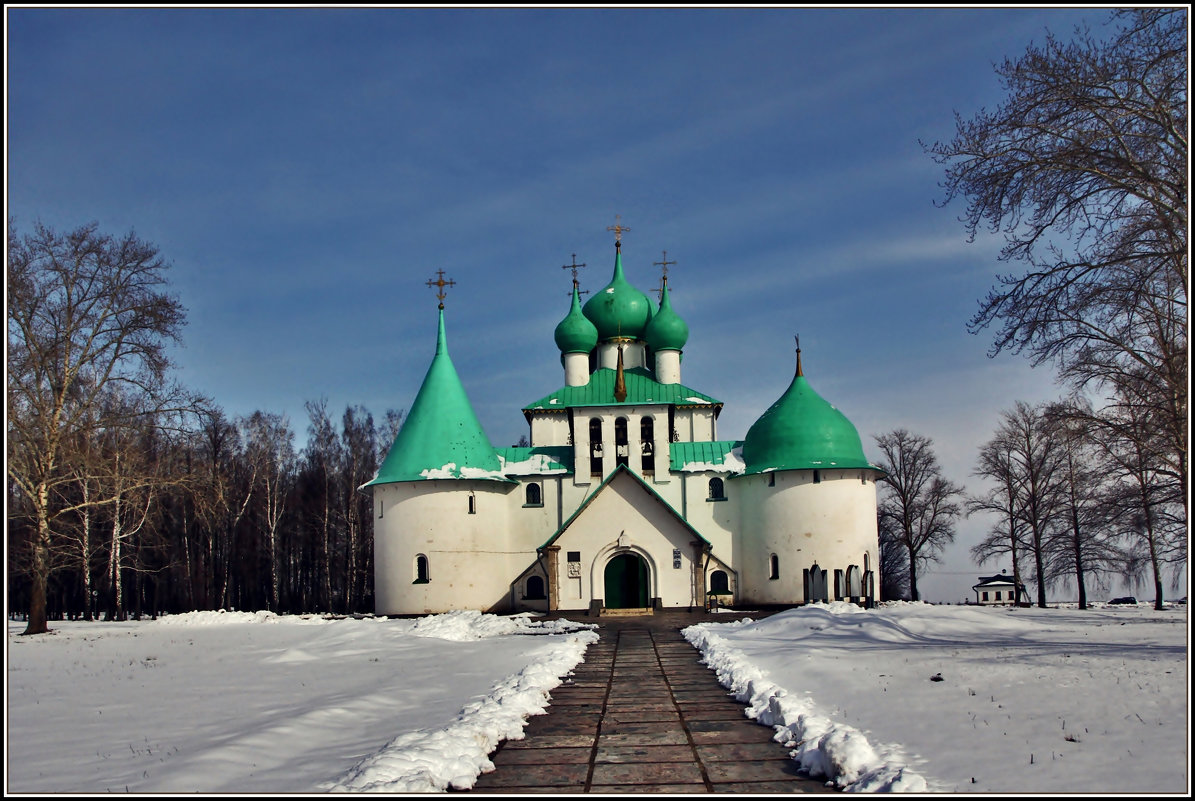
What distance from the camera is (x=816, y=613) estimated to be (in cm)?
2059

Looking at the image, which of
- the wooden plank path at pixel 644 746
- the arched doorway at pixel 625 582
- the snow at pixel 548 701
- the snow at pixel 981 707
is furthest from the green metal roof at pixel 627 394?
the wooden plank path at pixel 644 746

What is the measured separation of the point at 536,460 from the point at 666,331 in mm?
7440

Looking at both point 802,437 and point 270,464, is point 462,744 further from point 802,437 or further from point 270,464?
point 270,464

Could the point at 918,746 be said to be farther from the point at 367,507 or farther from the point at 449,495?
the point at 367,507

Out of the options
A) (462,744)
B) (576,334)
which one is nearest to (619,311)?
(576,334)

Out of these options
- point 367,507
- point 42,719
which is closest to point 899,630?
point 42,719

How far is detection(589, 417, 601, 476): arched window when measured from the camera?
33.3 meters

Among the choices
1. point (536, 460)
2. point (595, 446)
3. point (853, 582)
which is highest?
point (595, 446)

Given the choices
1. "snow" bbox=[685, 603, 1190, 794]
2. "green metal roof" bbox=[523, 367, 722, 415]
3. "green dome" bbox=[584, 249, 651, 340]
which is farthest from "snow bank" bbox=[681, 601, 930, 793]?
"green dome" bbox=[584, 249, 651, 340]

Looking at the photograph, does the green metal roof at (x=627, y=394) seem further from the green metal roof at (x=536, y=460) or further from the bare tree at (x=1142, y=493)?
the bare tree at (x=1142, y=493)

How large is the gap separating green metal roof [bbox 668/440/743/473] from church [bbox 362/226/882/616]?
6cm

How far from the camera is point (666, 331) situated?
121 feet

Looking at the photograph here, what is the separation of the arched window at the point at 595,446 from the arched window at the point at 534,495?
2.00 m

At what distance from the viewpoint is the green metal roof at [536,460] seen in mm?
33375
